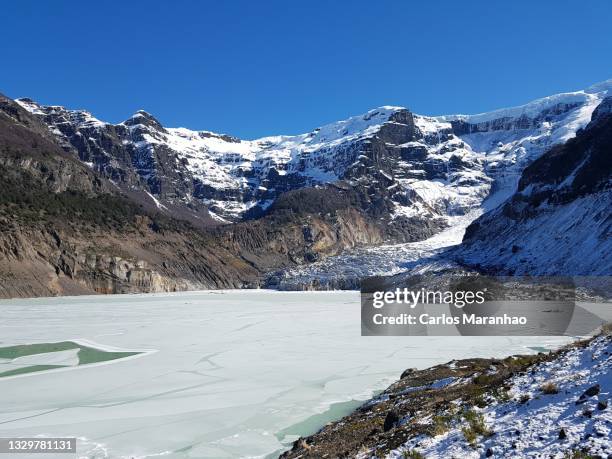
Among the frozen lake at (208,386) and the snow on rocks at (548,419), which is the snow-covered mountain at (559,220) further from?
the snow on rocks at (548,419)

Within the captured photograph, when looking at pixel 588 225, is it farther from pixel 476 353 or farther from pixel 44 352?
pixel 44 352

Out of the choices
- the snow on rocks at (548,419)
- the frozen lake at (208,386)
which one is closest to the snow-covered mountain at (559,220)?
the frozen lake at (208,386)

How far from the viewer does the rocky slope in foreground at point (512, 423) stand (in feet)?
29.9

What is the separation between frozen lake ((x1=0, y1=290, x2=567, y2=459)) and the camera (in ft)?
54.5

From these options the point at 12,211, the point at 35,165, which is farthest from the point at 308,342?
the point at 35,165

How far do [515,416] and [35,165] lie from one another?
216666mm

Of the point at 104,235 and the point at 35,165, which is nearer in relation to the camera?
the point at 104,235

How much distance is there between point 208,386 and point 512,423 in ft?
53.5

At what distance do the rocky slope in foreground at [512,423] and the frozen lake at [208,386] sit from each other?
3.29 meters

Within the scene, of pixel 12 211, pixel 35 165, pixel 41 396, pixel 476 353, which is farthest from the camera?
pixel 35 165

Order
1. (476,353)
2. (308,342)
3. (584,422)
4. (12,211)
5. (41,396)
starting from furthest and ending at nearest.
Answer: (12,211) < (308,342) < (476,353) < (41,396) < (584,422)

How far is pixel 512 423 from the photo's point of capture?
10234 millimetres

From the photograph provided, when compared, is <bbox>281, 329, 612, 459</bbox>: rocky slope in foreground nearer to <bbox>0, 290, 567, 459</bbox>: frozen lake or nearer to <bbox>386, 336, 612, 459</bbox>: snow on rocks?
<bbox>386, 336, 612, 459</bbox>: snow on rocks

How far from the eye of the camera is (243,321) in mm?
60500
